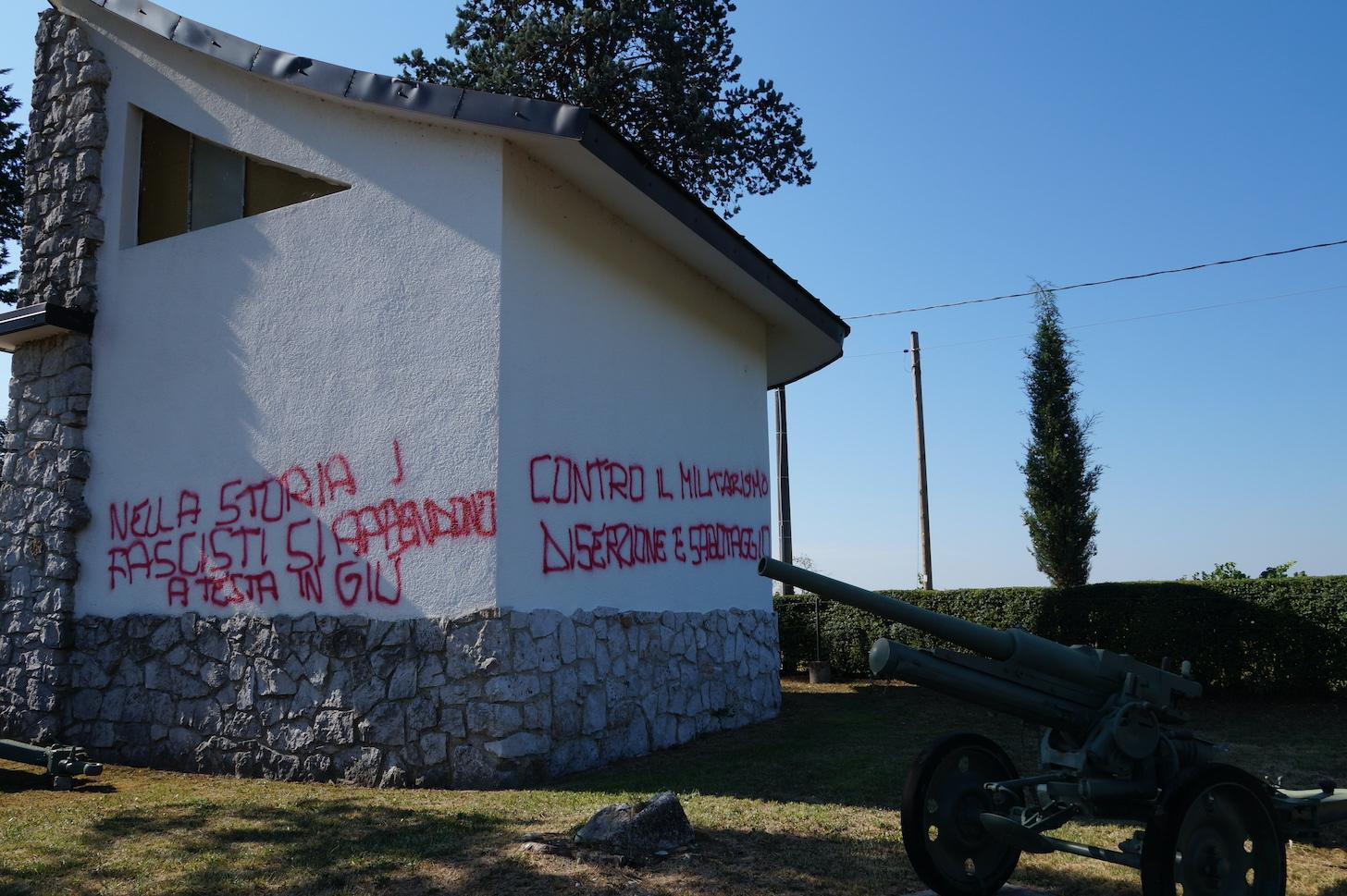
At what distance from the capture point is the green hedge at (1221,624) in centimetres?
1164

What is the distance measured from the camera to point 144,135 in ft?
33.7

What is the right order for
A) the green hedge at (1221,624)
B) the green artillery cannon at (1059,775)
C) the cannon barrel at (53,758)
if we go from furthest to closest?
the green hedge at (1221,624) → the cannon barrel at (53,758) → the green artillery cannon at (1059,775)

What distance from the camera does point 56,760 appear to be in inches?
307

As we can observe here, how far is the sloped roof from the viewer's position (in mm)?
7582

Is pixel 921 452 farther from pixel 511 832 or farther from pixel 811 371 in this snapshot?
pixel 511 832

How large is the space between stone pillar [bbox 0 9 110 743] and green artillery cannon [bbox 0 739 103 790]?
4.94 ft

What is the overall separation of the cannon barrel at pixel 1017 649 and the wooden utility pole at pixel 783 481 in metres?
15.4

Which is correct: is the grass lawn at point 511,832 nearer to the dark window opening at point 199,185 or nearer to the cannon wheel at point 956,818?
the cannon wheel at point 956,818

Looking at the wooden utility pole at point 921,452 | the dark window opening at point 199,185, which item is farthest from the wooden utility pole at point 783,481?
the dark window opening at point 199,185

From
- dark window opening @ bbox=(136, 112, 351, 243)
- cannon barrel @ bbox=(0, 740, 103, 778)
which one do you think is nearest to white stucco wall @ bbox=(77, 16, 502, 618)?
dark window opening @ bbox=(136, 112, 351, 243)

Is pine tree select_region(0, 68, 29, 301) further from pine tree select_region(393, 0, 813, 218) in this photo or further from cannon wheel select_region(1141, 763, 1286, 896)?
cannon wheel select_region(1141, 763, 1286, 896)

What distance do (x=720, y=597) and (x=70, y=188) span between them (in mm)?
8020

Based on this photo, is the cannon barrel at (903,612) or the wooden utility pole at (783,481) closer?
the cannon barrel at (903,612)

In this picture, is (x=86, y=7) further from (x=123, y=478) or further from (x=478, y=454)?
(x=478, y=454)
